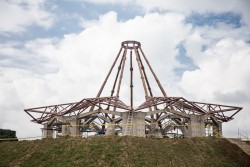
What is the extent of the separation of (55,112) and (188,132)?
20.6 metres

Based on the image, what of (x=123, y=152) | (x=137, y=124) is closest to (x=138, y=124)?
(x=137, y=124)

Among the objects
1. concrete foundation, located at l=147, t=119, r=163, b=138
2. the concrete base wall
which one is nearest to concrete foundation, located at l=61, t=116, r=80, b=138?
the concrete base wall

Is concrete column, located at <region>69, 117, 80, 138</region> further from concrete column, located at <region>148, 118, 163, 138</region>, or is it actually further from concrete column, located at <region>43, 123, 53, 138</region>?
concrete column, located at <region>148, 118, 163, 138</region>

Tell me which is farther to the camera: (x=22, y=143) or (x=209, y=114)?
(x=209, y=114)

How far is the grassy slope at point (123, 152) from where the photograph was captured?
2783 cm

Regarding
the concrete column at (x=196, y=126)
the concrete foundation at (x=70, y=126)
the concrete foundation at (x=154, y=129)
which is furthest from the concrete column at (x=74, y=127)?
the concrete column at (x=196, y=126)

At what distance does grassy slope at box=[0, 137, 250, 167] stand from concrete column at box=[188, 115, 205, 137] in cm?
1014

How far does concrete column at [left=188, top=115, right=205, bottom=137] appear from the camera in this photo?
144 feet

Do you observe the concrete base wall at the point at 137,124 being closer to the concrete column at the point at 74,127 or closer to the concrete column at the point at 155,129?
the concrete column at the point at 155,129

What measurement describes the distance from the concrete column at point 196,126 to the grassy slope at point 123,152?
10.1m

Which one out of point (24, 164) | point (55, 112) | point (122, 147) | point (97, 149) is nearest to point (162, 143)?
point (122, 147)

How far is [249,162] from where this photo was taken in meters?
30.1

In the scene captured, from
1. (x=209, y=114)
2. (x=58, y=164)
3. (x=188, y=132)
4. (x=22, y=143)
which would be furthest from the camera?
(x=209, y=114)

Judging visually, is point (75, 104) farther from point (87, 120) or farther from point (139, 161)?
point (139, 161)
